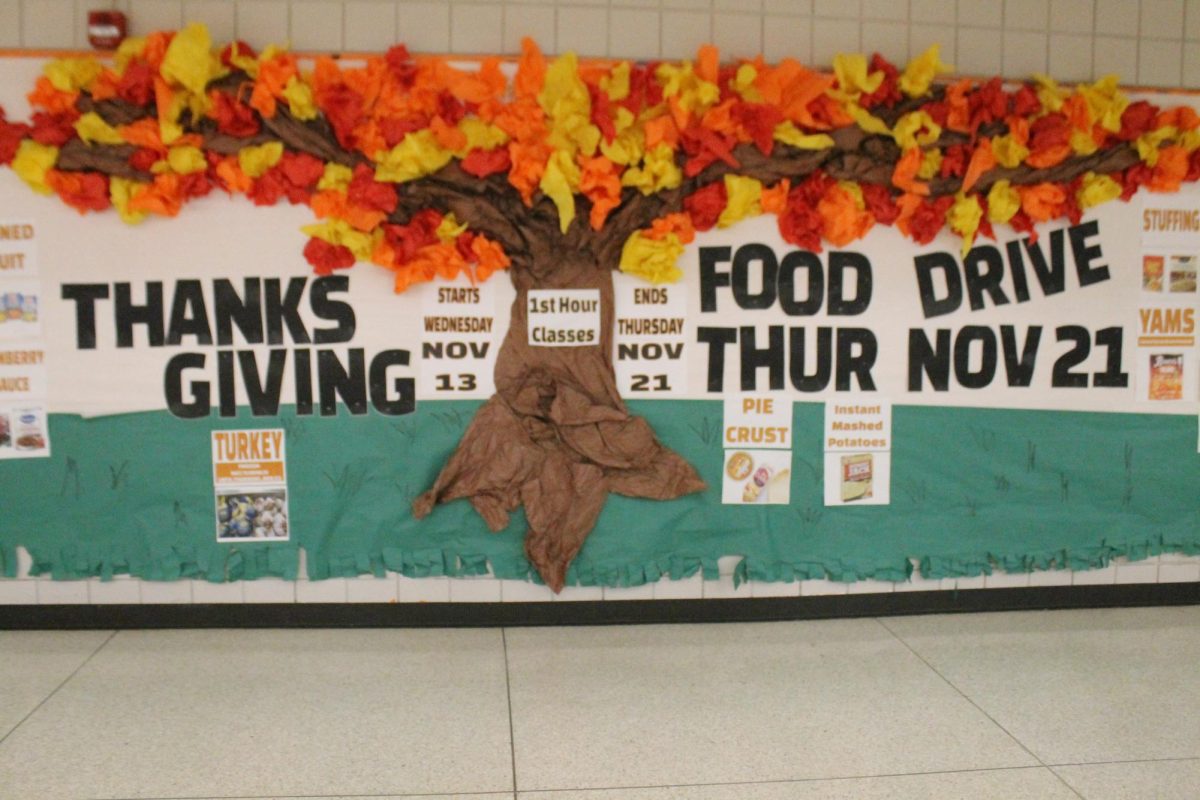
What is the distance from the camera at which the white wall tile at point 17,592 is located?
9.57 ft

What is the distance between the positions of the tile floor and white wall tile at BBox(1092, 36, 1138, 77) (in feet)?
6.38

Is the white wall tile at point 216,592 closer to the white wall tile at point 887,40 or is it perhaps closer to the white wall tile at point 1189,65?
the white wall tile at point 887,40

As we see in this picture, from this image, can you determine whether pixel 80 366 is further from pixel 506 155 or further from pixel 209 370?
pixel 506 155

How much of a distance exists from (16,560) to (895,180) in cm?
316

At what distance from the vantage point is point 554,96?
2736 millimetres

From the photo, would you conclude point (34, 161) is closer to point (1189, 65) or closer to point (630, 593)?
point (630, 593)

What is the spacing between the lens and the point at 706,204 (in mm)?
2826

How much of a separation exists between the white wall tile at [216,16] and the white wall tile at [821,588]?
265 cm

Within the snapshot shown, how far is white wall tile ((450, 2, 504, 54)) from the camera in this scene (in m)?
2.82

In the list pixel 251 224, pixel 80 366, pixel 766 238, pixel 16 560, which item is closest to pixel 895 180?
pixel 766 238

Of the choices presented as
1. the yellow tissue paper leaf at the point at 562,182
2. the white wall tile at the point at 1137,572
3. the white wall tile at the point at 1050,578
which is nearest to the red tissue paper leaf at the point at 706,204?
the yellow tissue paper leaf at the point at 562,182

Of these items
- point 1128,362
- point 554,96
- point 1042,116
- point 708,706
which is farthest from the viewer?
point 1128,362

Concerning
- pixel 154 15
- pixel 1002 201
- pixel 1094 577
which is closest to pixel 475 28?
pixel 154 15

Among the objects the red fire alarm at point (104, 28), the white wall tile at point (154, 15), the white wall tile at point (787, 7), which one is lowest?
the red fire alarm at point (104, 28)
